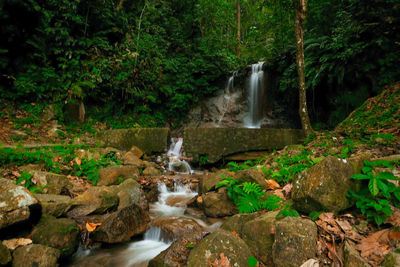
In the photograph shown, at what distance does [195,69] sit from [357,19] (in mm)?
7983

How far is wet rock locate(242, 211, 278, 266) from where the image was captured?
6.29 ft

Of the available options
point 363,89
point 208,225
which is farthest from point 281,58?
point 208,225

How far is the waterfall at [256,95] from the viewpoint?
10.1 m

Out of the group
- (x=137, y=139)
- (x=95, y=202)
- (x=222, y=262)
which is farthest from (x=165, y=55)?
(x=222, y=262)

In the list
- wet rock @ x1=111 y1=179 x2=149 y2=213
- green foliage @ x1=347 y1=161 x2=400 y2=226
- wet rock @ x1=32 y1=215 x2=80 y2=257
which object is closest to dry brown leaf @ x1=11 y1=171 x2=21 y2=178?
wet rock @ x1=32 y1=215 x2=80 y2=257

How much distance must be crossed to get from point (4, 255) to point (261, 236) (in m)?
2.69

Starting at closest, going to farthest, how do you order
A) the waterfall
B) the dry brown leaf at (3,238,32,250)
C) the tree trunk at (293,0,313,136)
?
the dry brown leaf at (3,238,32,250), the tree trunk at (293,0,313,136), the waterfall

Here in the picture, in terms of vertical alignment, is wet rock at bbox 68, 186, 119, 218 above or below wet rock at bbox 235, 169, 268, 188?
below

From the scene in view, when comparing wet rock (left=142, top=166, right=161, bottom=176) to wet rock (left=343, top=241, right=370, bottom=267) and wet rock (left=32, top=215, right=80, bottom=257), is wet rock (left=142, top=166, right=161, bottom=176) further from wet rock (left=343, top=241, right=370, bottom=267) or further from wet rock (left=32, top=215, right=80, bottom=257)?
wet rock (left=343, top=241, right=370, bottom=267)

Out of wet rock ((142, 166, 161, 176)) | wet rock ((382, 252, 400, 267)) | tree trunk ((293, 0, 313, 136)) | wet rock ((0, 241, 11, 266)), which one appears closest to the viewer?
wet rock ((382, 252, 400, 267))

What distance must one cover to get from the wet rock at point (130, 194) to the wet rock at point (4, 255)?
67.1 inches

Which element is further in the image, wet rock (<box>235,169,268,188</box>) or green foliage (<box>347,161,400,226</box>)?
wet rock (<box>235,169,268,188</box>)

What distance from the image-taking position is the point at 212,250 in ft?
5.98

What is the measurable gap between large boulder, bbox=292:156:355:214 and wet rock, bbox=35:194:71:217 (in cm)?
348
